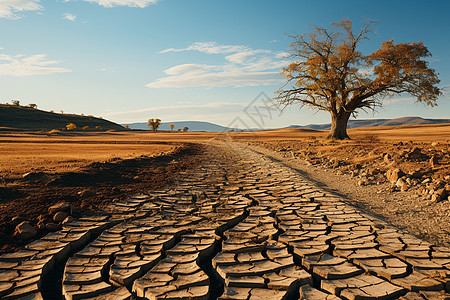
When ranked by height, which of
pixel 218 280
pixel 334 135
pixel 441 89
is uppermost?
pixel 441 89

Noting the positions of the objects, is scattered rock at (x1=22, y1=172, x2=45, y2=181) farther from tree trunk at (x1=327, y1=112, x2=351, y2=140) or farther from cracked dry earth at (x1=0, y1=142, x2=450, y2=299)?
tree trunk at (x1=327, y1=112, x2=351, y2=140)

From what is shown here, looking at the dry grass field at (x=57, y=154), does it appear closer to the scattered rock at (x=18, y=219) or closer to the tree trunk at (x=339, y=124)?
→ the scattered rock at (x=18, y=219)

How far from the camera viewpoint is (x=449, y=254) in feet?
8.89

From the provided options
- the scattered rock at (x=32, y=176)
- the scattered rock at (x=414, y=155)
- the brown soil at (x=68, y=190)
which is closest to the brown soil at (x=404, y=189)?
the scattered rock at (x=414, y=155)

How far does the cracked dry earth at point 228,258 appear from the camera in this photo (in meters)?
2.18

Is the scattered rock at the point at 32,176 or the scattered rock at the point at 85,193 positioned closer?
the scattered rock at the point at 85,193

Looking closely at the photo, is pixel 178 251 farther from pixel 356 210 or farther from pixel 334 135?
pixel 334 135

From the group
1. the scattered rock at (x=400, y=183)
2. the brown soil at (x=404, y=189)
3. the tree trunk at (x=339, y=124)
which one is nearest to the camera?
the brown soil at (x=404, y=189)

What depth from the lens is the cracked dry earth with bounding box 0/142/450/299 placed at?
7.15 feet

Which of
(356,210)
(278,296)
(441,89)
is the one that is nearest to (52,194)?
(278,296)

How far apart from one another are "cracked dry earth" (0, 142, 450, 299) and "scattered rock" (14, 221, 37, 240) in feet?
0.78

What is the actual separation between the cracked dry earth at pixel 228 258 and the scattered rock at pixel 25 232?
238 millimetres

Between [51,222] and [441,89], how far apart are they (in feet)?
64.1

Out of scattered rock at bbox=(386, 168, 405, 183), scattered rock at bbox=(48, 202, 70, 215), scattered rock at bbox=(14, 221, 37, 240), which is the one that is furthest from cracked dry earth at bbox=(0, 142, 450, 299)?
scattered rock at bbox=(386, 168, 405, 183)
